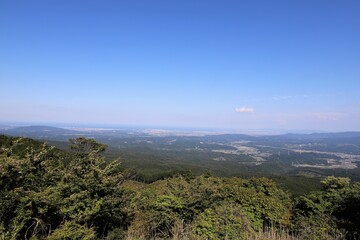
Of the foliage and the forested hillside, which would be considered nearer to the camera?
the foliage

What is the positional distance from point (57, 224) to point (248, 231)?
3.90 metres

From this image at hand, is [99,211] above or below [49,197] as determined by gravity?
below

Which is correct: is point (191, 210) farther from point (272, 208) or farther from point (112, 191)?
point (272, 208)

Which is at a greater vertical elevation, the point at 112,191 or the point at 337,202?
the point at 112,191

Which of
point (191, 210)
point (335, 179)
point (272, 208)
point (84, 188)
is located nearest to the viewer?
point (84, 188)

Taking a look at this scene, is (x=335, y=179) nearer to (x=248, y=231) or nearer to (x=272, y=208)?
(x=272, y=208)

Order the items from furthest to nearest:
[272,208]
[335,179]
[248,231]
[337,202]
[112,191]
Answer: [335,179] → [337,202] → [272,208] → [112,191] → [248,231]

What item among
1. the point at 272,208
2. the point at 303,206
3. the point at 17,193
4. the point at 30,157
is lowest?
the point at 303,206

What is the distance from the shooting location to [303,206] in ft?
39.2

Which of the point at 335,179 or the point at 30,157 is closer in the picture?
the point at 30,157

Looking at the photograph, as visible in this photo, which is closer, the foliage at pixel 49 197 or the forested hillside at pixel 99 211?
the foliage at pixel 49 197

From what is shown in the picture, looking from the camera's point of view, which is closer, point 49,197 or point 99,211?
point 49,197

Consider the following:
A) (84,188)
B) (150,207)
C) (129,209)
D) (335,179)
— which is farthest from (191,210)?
(335,179)

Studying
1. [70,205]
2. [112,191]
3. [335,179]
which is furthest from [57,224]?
[335,179]
